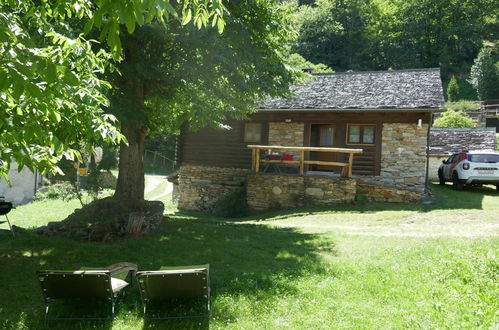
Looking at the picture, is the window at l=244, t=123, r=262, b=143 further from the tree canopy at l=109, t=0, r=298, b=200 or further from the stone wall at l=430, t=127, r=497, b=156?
the stone wall at l=430, t=127, r=497, b=156

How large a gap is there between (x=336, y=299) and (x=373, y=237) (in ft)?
13.7

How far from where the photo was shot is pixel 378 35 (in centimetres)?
5931

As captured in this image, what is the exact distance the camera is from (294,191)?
1598 cm

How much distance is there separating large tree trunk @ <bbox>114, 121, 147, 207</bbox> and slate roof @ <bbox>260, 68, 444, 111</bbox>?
666 cm

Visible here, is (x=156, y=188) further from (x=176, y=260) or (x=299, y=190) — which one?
(x=176, y=260)

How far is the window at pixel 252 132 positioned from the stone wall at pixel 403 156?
210 inches

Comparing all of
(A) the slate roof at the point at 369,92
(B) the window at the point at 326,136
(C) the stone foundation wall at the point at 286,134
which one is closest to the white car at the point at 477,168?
(A) the slate roof at the point at 369,92

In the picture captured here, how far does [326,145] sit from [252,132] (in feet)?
11.3

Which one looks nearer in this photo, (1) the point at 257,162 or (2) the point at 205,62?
(2) the point at 205,62

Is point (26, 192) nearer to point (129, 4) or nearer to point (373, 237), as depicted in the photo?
point (373, 237)

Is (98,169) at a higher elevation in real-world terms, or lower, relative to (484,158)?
lower

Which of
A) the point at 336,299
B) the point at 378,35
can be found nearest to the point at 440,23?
the point at 378,35

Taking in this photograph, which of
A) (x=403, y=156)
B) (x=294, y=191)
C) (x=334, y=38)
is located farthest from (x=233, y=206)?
(x=334, y=38)

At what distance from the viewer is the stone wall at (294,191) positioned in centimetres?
1524
